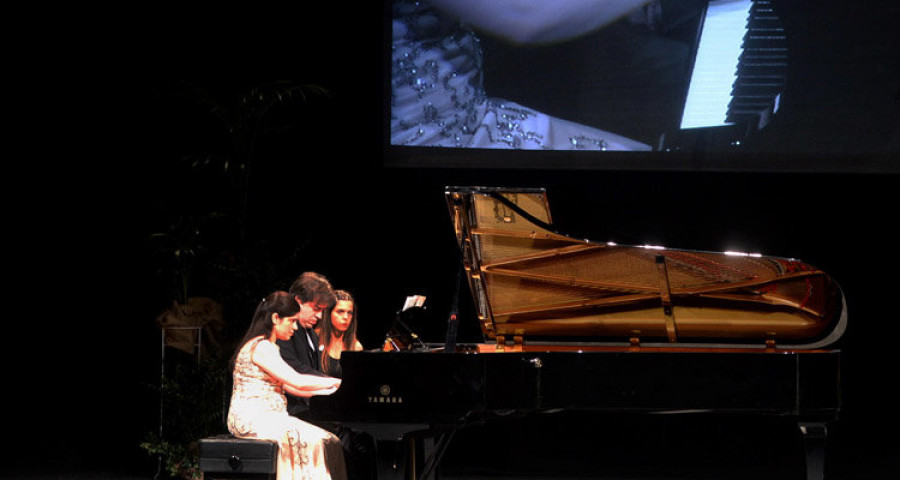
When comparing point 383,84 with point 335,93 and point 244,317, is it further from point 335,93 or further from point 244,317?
point 244,317

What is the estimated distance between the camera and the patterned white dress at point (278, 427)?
4.16 m

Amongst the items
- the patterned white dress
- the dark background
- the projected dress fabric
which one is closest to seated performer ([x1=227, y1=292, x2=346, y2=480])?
the patterned white dress

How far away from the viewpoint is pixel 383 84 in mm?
6059

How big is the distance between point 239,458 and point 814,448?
6.76ft

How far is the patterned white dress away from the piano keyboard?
9.51 ft

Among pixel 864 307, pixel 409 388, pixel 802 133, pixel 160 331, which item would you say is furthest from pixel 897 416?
pixel 160 331

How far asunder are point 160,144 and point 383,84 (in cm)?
132

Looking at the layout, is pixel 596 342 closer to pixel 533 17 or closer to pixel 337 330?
pixel 337 330

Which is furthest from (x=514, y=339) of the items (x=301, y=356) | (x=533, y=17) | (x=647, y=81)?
(x=533, y=17)

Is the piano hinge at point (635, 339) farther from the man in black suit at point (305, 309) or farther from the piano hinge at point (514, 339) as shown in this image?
the man in black suit at point (305, 309)

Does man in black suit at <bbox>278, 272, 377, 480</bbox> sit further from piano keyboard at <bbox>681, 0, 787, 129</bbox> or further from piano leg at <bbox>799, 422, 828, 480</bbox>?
piano keyboard at <bbox>681, 0, 787, 129</bbox>

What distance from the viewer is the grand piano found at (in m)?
3.58

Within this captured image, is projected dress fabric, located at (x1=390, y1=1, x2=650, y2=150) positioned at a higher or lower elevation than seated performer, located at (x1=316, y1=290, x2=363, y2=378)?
higher

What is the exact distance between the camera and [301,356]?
4629 millimetres
